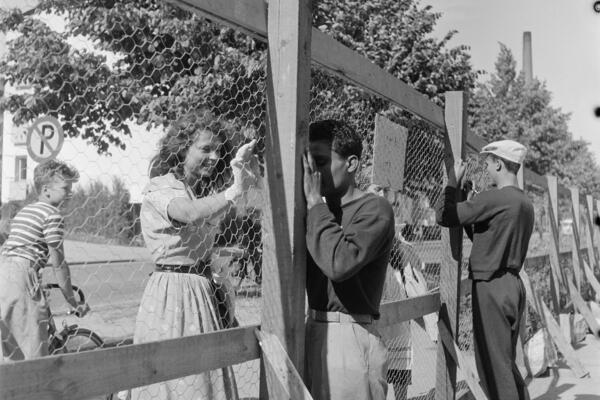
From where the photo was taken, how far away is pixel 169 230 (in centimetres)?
275

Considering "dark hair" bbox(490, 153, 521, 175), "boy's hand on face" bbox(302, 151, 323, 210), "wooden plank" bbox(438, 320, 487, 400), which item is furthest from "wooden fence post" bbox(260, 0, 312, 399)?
"dark hair" bbox(490, 153, 521, 175)

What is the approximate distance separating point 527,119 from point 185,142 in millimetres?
28815

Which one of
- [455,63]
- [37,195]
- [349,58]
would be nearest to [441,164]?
[349,58]

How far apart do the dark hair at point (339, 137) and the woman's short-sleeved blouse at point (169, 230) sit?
19.8 inches

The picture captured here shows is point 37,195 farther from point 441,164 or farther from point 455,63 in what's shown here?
point 455,63

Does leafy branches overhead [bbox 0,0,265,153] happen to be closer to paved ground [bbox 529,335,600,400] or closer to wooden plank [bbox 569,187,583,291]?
paved ground [bbox 529,335,600,400]

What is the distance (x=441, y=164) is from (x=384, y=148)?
145 cm

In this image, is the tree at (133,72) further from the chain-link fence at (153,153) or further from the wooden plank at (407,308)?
the wooden plank at (407,308)

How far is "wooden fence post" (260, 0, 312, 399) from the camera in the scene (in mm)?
2498

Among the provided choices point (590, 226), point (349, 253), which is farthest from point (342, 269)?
point (590, 226)

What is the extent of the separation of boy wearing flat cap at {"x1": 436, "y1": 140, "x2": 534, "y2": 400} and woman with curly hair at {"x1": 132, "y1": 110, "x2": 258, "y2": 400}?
1.92m

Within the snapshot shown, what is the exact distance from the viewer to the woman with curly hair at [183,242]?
2680 millimetres

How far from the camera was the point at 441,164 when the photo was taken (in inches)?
197

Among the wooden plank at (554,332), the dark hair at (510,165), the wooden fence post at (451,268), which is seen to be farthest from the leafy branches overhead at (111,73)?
the wooden plank at (554,332)
